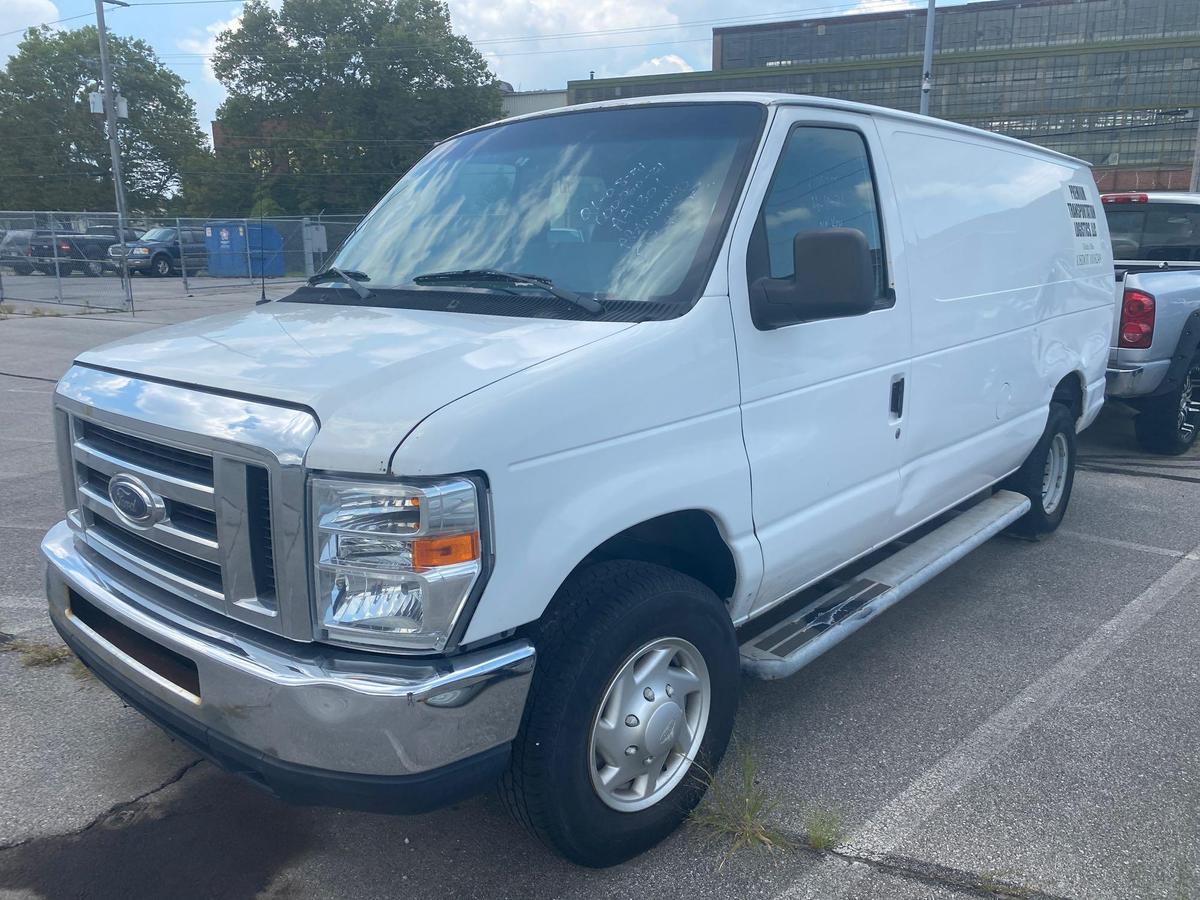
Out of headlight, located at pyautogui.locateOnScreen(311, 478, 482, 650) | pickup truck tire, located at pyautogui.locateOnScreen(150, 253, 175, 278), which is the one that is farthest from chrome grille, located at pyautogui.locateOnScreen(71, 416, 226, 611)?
pickup truck tire, located at pyautogui.locateOnScreen(150, 253, 175, 278)

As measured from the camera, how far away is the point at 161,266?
30219 mm

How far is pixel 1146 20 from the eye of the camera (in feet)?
180

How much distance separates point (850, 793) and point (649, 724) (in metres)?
0.89

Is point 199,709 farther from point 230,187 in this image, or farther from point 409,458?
point 230,187

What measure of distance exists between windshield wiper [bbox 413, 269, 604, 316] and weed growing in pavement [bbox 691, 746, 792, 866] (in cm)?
146

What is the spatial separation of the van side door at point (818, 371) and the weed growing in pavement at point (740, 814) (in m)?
0.60

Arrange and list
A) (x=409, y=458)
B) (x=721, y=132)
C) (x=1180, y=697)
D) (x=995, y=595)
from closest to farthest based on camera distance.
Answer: (x=409, y=458)
(x=721, y=132)
(x=1180, y=697)
(x=995, y=595)

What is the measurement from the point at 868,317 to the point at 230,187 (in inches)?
2187

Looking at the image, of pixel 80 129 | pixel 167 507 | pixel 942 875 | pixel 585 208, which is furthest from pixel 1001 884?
pixel 80 129

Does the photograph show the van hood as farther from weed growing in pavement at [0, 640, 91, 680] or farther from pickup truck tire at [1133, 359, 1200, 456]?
pickup truck tire at [1133, 359, 1200, 456]

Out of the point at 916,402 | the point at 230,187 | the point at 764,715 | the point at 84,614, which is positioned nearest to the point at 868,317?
the point at 916,402

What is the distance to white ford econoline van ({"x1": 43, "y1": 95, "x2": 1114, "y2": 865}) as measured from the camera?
2.28 m

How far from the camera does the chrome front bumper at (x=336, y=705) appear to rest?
224cm

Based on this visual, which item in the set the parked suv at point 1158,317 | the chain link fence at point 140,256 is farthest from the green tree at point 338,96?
the parked suv at point 1158,317
